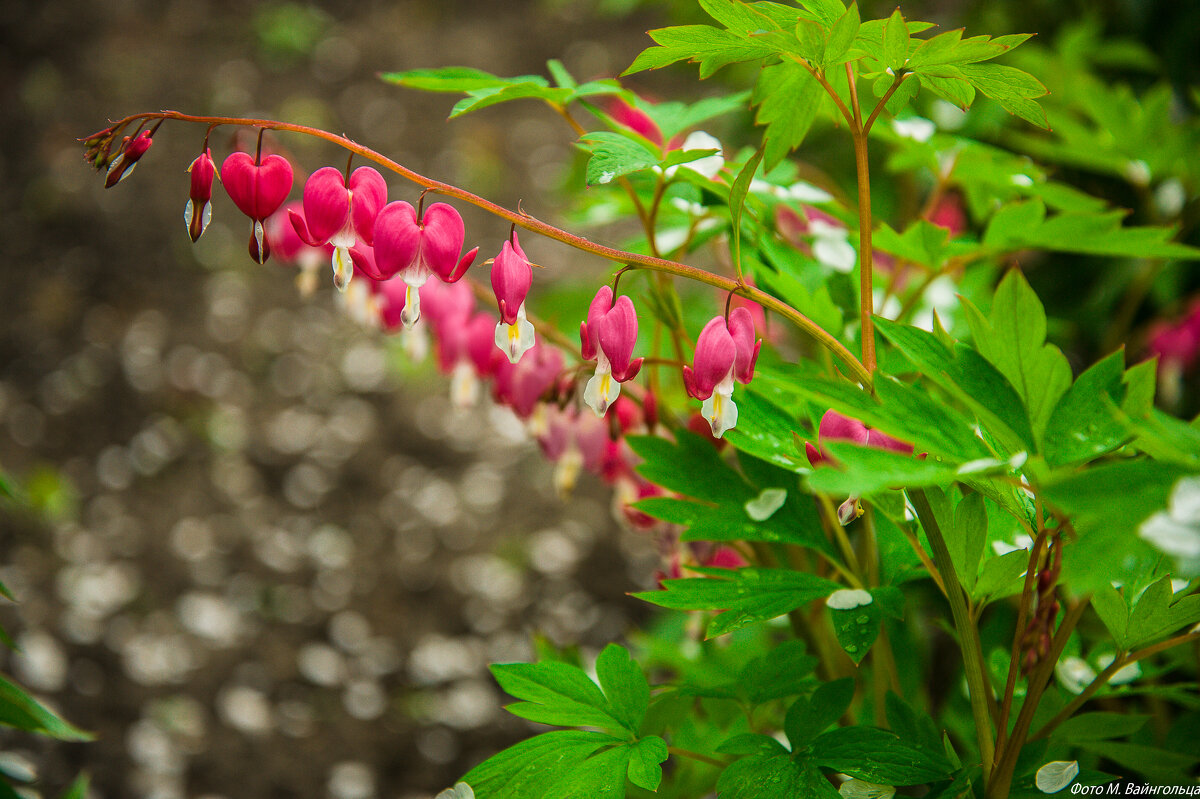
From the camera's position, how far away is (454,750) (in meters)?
2.24

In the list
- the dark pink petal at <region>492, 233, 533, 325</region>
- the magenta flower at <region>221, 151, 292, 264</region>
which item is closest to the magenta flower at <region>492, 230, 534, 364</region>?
the dark pink petal at <region>492, 233, 533, 325</region>

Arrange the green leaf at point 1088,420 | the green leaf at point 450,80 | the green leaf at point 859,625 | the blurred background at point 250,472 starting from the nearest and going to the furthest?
the green leaf at point 1088,420 < the green leaf at point 859,625 < the green leaf at point 450,80 < the blurred background at point 250,472

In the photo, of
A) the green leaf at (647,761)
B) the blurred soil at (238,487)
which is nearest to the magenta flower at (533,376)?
the green leaf at (647,761)

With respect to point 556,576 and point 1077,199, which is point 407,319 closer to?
point 1077,199

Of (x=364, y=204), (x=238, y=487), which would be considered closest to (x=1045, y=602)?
(x=364, y=204)

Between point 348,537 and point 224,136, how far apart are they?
242 centimetres

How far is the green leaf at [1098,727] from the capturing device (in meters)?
0.79

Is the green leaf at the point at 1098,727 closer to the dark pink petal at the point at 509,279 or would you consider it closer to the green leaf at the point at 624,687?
the green leaf at the point at 624,687

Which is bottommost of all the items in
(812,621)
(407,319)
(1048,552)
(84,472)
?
(84,472)

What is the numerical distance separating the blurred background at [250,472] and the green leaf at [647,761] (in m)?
1.05

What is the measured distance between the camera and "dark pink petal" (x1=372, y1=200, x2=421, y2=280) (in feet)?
2.41

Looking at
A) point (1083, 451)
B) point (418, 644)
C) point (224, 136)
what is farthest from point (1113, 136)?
point (224, 136)

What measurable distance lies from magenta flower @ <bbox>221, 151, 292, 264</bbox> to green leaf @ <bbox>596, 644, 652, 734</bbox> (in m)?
0.52

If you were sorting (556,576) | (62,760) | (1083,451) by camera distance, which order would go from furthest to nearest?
(556,576) → (62,760) → (1083,451)
